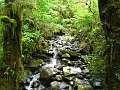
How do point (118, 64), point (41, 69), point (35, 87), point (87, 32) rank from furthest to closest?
1. point (87, 32)
2. point (41, 69)
3. point (35, 87)
4. point (118, 64)

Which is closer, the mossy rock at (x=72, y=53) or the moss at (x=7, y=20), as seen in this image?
the moss at (x=7, y=20)

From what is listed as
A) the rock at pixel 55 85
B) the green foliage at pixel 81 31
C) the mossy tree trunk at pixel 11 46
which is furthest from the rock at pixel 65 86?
the mossy tree trunk at pixel 11 46

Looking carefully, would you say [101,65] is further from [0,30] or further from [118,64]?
[0,30]

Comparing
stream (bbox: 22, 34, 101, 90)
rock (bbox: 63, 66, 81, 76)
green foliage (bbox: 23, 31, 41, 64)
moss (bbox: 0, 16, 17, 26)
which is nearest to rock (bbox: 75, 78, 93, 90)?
stream (bbox: 22, 34, 101, 90)

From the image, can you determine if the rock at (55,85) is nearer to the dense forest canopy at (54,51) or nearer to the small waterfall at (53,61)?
the dense forest canopy at (54,51)

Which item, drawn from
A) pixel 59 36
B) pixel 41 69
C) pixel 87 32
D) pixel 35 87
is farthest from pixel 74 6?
pixel 35 87

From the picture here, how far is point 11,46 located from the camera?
676cm

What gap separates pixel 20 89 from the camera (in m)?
7.59

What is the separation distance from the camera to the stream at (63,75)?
7844mm

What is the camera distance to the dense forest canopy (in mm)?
6395

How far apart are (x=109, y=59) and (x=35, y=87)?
3.01 meters

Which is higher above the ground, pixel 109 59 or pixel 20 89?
pixel 109 59

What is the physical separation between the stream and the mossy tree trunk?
4.14 ft

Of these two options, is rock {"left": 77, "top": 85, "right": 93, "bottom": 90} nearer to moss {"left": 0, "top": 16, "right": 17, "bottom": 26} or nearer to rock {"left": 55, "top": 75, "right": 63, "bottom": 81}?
rock {"left": 55, "top": 75, "right": 63, "bottom": 81}
